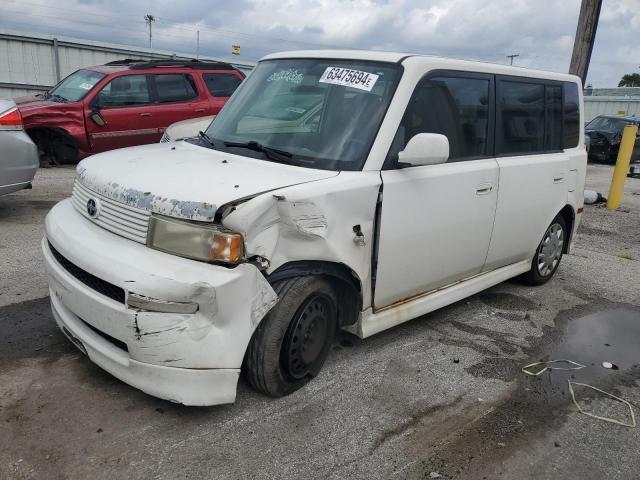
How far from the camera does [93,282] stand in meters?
2.78

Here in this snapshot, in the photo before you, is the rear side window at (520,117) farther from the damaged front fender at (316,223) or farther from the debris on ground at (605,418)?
the debris on ground at (605,418)

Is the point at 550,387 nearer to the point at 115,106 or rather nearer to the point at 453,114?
the point at 453,114

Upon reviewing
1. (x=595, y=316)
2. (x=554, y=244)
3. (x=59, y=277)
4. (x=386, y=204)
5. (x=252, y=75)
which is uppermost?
(x=252, y=75)

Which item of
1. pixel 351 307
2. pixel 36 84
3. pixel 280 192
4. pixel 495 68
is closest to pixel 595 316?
pixel 495 68

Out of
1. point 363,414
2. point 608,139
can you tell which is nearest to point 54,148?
point 363,414

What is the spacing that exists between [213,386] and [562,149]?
3.79 metres

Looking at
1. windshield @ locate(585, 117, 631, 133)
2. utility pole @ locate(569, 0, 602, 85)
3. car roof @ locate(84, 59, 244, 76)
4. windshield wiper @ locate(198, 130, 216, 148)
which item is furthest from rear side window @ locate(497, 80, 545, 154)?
windshield @ locate(585, 117, 631, 133)

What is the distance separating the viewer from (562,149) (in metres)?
4.96

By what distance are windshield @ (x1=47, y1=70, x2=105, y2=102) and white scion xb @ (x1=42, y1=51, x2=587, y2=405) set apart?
629 cm

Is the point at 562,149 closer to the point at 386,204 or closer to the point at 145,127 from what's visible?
the point at 386,204

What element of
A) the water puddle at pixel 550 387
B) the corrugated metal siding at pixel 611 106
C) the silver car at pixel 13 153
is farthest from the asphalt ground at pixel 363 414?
the corrugated metal siding at pixel 611 106

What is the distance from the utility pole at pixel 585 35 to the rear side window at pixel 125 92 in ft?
25.9

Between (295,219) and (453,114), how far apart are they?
1591mm

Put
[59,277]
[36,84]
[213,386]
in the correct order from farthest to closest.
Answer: [36,84] < [59,277] < [213,386]
